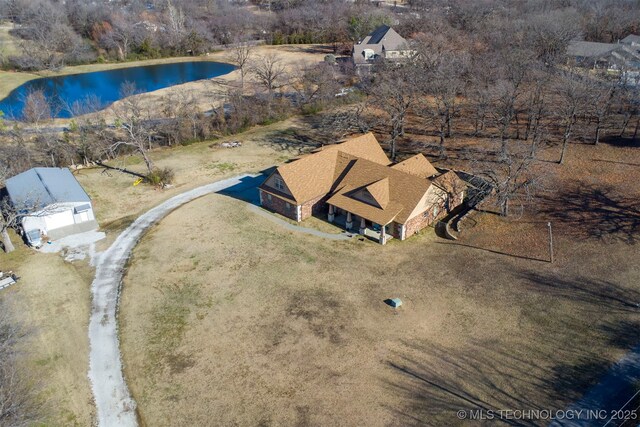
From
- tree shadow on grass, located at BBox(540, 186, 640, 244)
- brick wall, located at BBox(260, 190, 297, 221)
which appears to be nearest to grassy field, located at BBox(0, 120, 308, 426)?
brick wall, located at BBox(260, 190, 297, 221)

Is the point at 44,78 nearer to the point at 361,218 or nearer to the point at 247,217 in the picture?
the point at 247,217

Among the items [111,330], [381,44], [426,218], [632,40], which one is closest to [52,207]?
[111,330]

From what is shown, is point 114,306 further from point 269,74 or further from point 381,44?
point 381,44

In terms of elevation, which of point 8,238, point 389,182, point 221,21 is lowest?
point 8,238

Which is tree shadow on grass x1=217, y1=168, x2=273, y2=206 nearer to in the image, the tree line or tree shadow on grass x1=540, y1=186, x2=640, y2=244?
tree shadow on grass x1=540, y1=186, x2=640, y2=244

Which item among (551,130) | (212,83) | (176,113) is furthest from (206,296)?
(212,83)
